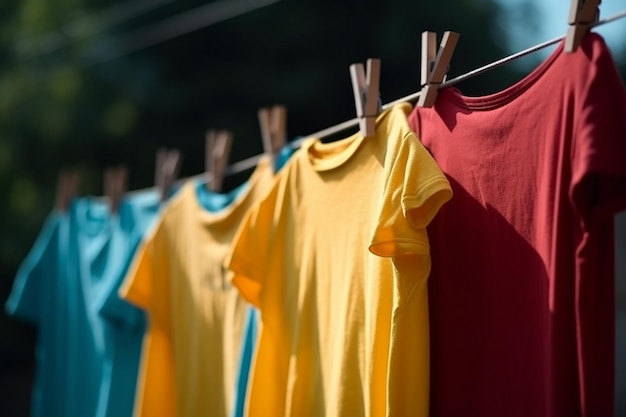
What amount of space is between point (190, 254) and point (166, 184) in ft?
1.20

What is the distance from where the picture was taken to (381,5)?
694 centimetres

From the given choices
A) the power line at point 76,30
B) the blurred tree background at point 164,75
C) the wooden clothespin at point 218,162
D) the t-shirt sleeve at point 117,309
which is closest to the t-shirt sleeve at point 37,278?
the t-shirt sleeve at point 117,309

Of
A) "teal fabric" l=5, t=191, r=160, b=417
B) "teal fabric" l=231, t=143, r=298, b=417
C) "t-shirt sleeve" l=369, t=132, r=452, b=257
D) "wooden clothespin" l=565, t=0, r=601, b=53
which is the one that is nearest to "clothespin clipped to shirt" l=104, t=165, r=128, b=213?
"teal fabric" l=5, t=191, r=160, b=417

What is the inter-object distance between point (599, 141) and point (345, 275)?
72 cm

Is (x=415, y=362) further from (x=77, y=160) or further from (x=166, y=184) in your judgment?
(x=77, y=160)

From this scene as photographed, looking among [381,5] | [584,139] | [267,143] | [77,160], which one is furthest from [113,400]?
[381,5]

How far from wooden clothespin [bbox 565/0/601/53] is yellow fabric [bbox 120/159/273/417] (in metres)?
1.09

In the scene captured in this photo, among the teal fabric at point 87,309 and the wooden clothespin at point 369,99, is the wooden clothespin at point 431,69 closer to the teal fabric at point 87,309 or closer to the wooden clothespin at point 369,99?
the wooden clothespin at point 369,99

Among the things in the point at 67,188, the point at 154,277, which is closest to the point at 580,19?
the point at 154,277

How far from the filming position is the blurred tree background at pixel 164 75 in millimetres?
6520

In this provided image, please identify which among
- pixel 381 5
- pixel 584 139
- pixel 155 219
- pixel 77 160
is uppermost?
pixel 381 5

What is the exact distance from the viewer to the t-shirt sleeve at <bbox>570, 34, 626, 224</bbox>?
58.9 inches

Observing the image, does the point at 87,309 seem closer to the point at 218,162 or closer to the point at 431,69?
the point at 218,162

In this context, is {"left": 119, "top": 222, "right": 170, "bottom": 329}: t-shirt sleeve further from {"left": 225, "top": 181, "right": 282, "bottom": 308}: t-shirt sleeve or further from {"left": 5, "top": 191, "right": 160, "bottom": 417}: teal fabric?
{"left": 225, "top": 181, "right": 282, "bottom": 308}: t-shirt sleeve
